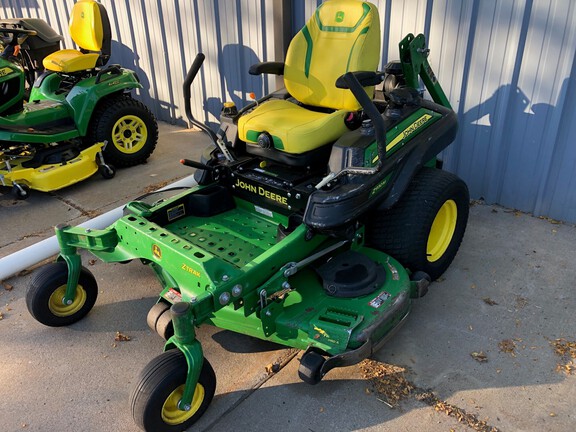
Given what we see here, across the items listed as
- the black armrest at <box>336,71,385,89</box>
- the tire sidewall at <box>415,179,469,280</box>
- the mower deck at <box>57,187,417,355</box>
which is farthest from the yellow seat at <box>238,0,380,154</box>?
the tire sidewall at <box>415,179,469,280</box>

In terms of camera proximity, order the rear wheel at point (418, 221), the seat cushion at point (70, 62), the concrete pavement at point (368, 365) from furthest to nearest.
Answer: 1. the seat cushion at point (70, 62)
2. the rear wheel at point (418, 221)
3. the concrete pavement at point (368, 365)

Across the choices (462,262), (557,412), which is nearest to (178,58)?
(462,262)

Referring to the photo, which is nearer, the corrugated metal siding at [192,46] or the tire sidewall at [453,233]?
the tire sidewall at [453,233]

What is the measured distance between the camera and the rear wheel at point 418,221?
2.89 meters

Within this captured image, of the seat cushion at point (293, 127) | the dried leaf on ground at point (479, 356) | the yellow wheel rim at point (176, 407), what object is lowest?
the dried leaf on ground at point (479, 356)

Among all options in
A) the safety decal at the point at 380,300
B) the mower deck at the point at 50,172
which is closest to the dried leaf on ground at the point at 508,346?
the safety decal at the point at 380,300

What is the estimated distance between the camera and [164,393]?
6.85 ft

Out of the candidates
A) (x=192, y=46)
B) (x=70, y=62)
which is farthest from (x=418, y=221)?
(x=192, y=46)

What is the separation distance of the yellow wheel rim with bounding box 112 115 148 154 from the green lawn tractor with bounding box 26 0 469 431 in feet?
6.09

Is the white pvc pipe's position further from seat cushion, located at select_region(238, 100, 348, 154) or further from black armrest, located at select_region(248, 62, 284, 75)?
black armrest, located at select_region(248, 62, 284, 75)

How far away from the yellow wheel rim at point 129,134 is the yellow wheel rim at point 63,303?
233 centimetres

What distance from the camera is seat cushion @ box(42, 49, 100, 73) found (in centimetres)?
470

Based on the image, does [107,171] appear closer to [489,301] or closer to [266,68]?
[266,68]

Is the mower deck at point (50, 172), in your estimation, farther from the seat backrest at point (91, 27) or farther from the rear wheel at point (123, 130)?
the seat backrest at point (91, 27)
